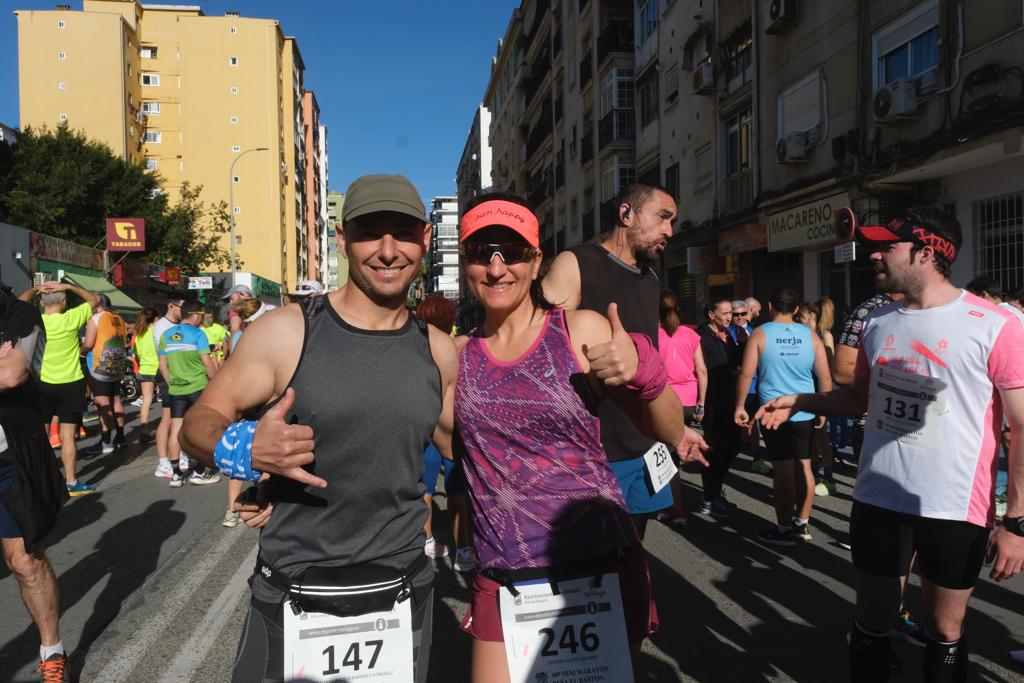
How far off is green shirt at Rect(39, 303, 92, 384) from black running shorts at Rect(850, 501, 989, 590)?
8.25 meters

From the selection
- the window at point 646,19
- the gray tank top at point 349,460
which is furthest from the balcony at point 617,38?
the gray tank top at point 349,460

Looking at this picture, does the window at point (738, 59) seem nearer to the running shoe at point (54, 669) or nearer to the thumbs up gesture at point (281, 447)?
the running shoe at point (54, 669)

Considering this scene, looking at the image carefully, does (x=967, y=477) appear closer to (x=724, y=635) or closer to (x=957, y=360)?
(x=957, y=360)

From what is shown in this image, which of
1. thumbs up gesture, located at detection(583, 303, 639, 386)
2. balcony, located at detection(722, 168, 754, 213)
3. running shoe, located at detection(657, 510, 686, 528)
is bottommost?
running shoe, located at detection(657, 510, 686, 528)

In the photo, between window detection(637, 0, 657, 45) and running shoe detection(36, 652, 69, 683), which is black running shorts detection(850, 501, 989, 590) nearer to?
running shoe detection(36, 652, 69, 683)

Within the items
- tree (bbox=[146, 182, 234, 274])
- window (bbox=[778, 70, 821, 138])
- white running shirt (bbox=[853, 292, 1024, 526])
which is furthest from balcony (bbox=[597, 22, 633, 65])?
white running shirt (bbox=[853, 292, 1024, 526])

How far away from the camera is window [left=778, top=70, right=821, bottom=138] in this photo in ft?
49.0

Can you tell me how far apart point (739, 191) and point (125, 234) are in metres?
26.7

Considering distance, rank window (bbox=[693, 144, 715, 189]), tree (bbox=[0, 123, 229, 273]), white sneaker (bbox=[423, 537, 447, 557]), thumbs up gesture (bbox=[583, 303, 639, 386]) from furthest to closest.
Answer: tree (bbox=[0, 123, 229, 273]), window (bbox=[693, 144, 715, 189]), white sneaker (bbox=[423, 537, 447, 557]), thumbs up gesture (bbox=[583, 303, 639, 386])

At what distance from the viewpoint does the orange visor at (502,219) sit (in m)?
2.45

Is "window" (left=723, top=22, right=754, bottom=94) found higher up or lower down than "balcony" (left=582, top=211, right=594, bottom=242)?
higher up

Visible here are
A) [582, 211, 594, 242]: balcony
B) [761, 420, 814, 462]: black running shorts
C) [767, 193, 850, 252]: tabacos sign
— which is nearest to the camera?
[761, 420, 814, 462]: black running shorts

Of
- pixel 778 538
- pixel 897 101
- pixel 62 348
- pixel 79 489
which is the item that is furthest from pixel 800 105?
pixel 79 489

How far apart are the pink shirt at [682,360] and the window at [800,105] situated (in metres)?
10.1
